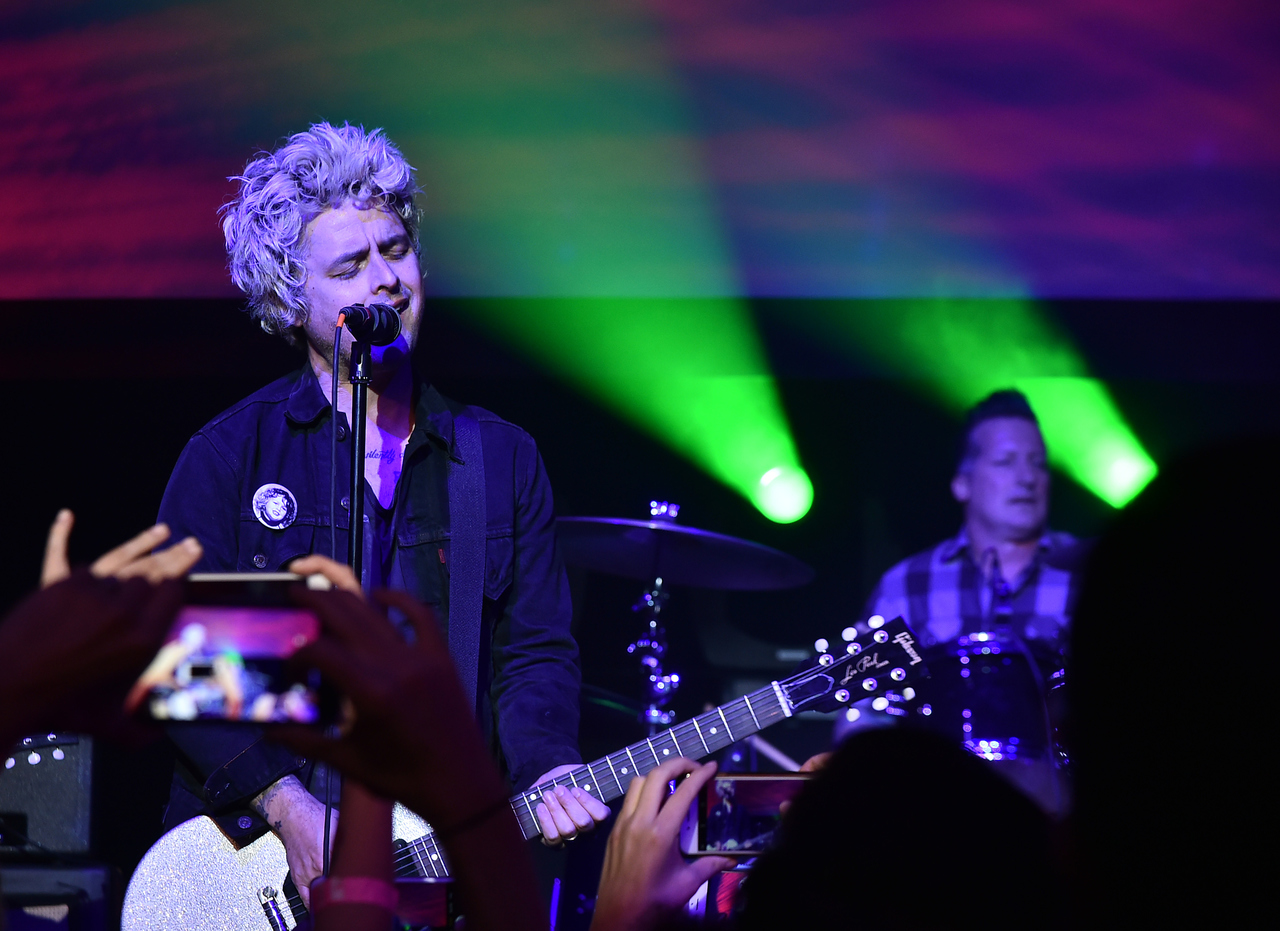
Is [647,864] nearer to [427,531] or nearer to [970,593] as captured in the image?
[427,531]

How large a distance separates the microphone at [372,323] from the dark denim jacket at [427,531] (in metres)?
0.46

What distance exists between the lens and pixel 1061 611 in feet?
17.1

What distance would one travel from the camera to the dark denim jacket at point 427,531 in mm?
2824

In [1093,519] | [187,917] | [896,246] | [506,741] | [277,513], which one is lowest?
[187,917]

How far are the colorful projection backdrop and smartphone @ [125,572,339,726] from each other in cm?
370

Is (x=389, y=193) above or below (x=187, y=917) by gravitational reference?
above

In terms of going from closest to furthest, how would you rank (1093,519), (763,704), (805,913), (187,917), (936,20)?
(805,913), (187,917), (763,704), (936,20), (1093,519)

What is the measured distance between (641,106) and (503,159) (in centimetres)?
53

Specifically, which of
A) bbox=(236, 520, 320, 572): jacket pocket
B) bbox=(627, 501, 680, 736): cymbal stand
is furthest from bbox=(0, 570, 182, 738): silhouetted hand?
bbox=(627, 501, 680, 736): cymbal stand

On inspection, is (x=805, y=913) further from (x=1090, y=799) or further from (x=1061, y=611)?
(x=1061, y=611)

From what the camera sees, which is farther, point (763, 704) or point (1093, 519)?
point (1093, 519)

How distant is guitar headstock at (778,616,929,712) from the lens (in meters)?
2.92

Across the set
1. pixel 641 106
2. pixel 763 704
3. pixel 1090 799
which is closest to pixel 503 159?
pixel 641 106

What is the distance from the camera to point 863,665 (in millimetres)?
2941
